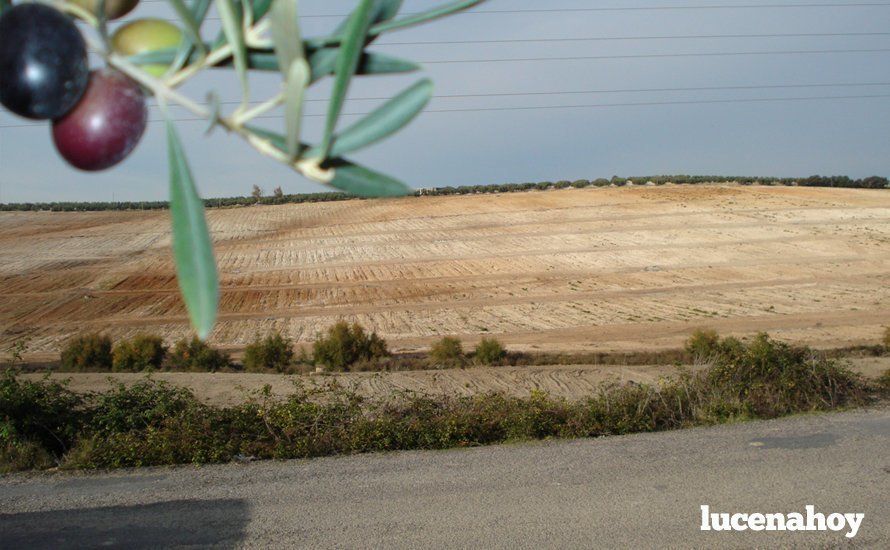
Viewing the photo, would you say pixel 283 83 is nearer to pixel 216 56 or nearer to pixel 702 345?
pixel 216 56

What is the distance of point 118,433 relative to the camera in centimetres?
902

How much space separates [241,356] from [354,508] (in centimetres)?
860

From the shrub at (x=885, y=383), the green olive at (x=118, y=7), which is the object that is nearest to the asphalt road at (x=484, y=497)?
the shrub at (x=885, y=383)

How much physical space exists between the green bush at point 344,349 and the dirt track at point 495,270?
6.22 feet

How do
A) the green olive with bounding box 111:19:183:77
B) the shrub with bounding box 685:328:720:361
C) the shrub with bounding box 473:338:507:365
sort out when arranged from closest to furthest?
the green olive with bounding box 111:19:183:77 → the shrub with bounding box 685:328:720:361 → the shrub with bounding box 473:338:507:365

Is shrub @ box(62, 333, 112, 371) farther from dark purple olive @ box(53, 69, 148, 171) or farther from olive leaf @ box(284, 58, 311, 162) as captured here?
olive leaf @ box(284, 58, 311, 162)

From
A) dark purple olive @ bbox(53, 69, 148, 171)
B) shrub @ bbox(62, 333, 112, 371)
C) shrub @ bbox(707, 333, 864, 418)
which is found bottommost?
shrub @ bbox(62, 333, 112, 371)

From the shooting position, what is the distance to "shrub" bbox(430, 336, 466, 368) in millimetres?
14567

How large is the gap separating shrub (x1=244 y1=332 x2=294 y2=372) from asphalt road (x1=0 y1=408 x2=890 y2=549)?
17.8ft

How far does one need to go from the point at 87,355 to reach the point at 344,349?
4.63m

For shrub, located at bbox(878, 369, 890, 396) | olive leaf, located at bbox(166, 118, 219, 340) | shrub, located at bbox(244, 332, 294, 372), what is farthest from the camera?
shrub, located at bbox(244, 332, 294, 372)

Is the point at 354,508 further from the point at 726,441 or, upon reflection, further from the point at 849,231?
the point at 849,231

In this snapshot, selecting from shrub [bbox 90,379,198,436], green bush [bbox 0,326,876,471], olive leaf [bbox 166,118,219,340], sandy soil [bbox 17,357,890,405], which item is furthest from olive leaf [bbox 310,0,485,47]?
sandy soil [bbox 17,357,890,405]

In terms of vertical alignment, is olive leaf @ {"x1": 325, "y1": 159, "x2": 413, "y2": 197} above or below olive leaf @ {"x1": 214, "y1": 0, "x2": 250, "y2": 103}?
below
